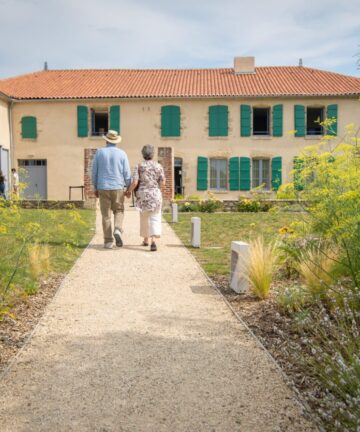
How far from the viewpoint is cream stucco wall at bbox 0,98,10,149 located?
76.5ft

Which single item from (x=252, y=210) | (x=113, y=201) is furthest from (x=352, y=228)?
(x=252, y=210)

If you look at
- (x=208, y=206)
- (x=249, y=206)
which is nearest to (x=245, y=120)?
(x=249, y=206)

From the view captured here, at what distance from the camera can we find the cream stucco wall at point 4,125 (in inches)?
918

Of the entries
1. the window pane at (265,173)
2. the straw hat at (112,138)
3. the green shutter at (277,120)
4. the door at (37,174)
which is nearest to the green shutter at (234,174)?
the window pane at (265,173)

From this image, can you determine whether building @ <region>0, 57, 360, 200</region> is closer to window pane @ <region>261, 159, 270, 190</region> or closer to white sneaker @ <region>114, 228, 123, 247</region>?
window pane @ <region>261, 159, 270, 190</region>

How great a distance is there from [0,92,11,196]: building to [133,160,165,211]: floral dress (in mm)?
15739

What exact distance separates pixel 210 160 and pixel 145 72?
644cm

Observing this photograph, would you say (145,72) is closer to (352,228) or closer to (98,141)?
(98,141)

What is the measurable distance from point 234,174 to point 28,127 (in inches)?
Answer: 392

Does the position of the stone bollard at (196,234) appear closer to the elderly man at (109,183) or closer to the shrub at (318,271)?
the elderly man at (109,183)

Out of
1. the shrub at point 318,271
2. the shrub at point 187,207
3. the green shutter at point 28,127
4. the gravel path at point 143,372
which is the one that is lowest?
the shrub at point 187,207

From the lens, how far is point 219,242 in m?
9.97

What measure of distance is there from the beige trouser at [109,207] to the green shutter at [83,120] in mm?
16332

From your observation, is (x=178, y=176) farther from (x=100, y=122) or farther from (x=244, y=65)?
(x=244, y=65)
